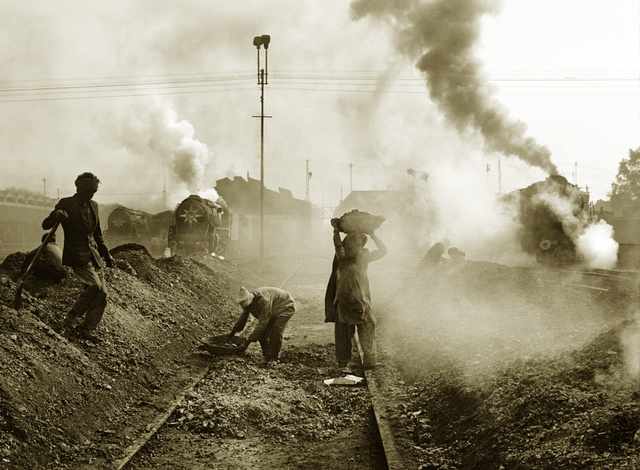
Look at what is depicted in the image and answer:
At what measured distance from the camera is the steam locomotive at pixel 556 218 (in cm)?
2616

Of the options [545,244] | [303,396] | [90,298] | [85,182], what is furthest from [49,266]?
[545,244]

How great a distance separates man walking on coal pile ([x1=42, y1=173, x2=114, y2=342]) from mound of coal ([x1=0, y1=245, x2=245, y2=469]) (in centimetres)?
33

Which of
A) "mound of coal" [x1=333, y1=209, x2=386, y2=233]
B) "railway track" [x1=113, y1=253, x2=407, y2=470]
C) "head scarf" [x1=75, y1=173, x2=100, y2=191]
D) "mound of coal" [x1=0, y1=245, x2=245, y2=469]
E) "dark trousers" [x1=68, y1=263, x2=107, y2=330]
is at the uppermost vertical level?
"head scarf" [x1=75, y1=173, x2=100, y2=191]

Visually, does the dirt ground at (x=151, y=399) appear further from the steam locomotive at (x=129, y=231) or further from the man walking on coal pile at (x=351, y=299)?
the steam locomotive at (x=129, y=231)

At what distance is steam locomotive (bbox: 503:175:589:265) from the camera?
26156 mm

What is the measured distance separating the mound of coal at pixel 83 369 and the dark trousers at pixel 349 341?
223 cm

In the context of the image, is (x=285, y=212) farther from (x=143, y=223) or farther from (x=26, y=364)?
(x=26, y=364)

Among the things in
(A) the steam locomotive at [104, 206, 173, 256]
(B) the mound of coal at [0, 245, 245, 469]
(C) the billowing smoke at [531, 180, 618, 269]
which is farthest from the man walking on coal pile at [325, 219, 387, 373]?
(A) the steam locomotive at [104, 206, 173, 256]

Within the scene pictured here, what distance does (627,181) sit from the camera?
7262cm

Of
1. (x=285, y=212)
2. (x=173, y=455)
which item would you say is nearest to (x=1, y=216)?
(x=285, y=212)

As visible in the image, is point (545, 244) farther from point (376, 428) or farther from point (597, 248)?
point (376, 428)

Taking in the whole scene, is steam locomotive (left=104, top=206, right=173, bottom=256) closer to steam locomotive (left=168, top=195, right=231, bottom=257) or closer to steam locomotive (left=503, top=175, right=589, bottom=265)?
steam locomotive (left=168, top=195, right=231, bottom=257)

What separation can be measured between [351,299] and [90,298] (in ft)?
11.5

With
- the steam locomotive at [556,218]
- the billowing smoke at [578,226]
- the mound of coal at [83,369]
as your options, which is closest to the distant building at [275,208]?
the steam locomotive at [556,218]
